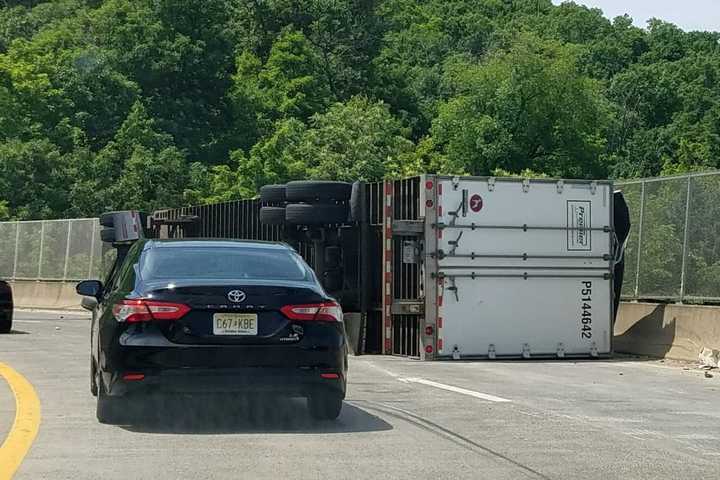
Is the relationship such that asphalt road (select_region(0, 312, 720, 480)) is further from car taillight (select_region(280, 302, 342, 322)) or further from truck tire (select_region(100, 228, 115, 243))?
truck tire (select_region(100, 228, 115, 243))

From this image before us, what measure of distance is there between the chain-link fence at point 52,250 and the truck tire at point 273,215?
17.9 m

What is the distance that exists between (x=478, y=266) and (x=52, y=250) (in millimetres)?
26615

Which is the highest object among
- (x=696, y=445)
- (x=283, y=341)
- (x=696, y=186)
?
(x=696, y=186)

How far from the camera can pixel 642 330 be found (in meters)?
18.7

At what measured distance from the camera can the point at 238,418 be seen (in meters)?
10.4

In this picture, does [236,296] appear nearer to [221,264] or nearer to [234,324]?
[234,324]

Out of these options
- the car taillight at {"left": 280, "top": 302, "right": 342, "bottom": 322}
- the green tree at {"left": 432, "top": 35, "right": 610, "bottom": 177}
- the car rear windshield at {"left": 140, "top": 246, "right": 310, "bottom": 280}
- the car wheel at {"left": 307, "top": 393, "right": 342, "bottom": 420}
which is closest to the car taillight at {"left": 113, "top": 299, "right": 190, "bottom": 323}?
the car rear windshield at {"left": 140, "top": 246, "right": 310, "bottom": 280}

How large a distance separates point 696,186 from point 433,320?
4.16 metres

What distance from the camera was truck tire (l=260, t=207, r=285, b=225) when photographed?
20808mm

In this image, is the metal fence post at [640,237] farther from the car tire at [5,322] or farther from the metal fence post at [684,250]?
the car tire at [5,322]

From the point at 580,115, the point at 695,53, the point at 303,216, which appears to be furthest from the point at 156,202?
the point at 303,216

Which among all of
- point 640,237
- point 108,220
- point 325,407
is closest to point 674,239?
point 640,237

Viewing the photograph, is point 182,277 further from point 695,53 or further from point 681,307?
point 695,53

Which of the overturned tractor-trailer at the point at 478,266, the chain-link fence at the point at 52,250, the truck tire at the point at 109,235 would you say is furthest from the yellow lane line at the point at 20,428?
the chain-link fence at the point at 52,250
